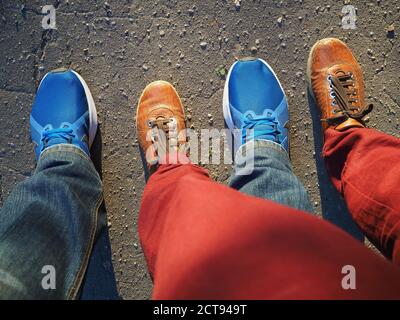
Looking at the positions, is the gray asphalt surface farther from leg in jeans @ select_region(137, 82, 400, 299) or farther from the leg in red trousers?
leg in jeans @ select_region(137, 82, 400, 299)

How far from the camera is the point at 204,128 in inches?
60.9

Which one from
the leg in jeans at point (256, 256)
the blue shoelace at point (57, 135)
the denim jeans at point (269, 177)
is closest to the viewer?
the leg in jeans at point (256, 256)

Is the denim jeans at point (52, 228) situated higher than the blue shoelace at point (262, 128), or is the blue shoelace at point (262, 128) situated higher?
the blue shoelace at point (262, 128)

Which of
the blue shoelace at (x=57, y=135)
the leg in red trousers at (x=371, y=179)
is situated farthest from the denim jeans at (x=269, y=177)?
the blue shoelace at (x=57, y=135)

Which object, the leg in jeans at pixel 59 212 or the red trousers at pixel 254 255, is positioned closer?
the red trousers at pixel 254 255

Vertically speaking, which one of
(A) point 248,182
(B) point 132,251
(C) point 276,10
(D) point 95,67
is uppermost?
(C) point 276,10

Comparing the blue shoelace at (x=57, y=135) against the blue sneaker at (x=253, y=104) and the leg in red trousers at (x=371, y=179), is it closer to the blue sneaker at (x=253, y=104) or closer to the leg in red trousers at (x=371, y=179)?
the blue sneaker at (x=253, y=104)

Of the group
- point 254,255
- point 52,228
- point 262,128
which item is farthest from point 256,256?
point 262,128

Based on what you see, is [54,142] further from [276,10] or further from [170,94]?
[276,10]

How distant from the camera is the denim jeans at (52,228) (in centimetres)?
104
